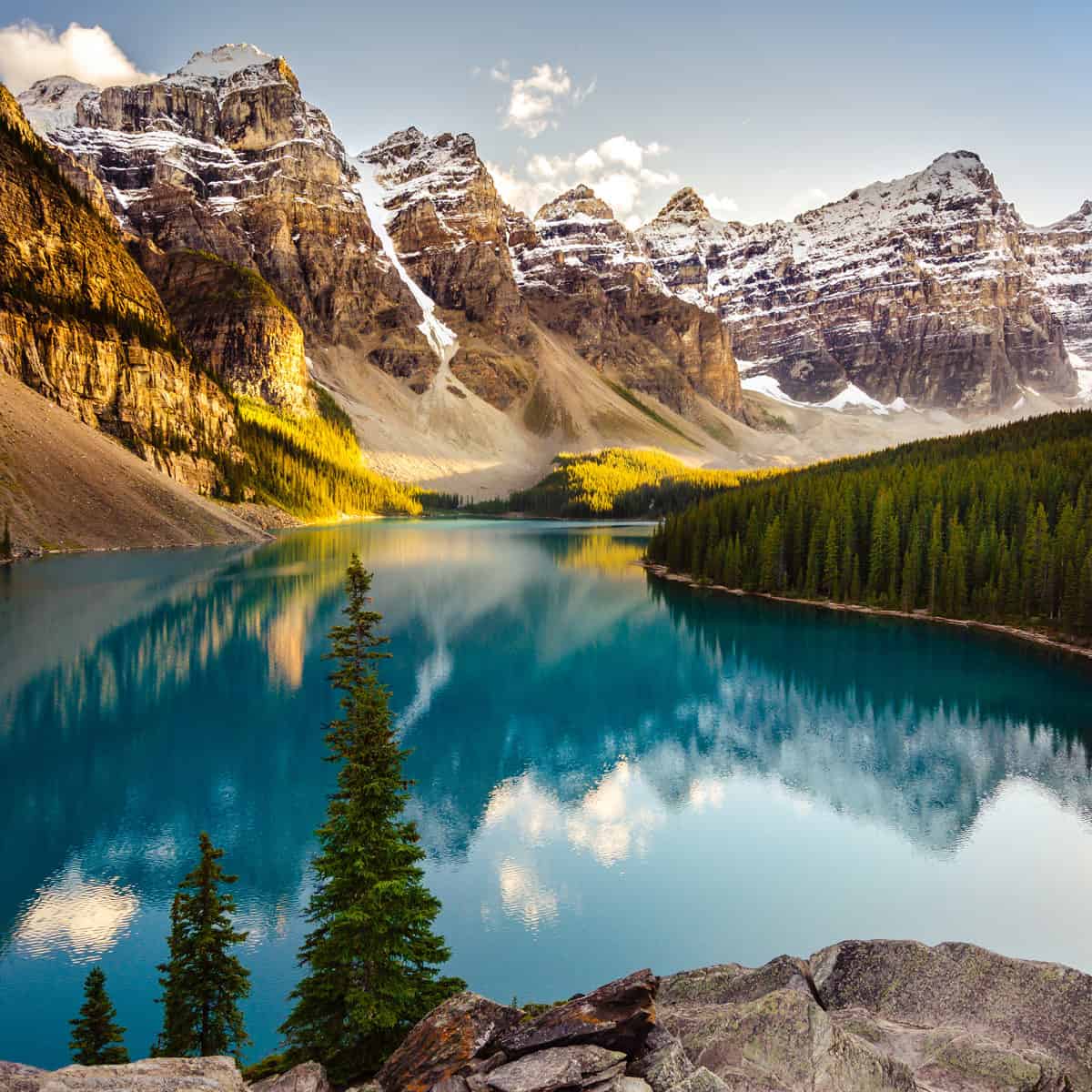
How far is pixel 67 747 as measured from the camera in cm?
2517

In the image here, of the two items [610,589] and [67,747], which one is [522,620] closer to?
[610,589]

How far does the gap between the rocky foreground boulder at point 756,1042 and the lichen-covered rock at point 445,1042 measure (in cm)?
2

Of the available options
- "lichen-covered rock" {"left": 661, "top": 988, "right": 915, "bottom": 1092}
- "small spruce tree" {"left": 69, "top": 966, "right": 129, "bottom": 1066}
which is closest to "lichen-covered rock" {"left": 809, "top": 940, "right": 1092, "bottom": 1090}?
"lichen-covered rock" {"left": 661, "top": 988, "right": 915, "bottom": 1092}

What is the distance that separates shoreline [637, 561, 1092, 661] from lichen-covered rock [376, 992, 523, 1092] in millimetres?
47013

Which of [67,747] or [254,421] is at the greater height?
[254,421]

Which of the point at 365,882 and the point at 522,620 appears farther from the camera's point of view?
the point at 522,620

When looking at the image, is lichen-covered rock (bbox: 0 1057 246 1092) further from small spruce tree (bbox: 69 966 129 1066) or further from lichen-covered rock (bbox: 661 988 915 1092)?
lichen-covered rock (bbox: 661 988 915 1092)

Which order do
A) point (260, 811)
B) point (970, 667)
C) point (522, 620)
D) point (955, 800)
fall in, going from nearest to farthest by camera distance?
1. point (260, 811)
2. point (955, 800)
3. point (970, 667)
4. point (522, 620)

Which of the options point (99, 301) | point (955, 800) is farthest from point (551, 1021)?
point (99, 301)

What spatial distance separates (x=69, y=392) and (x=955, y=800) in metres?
102

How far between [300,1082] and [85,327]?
110 metres

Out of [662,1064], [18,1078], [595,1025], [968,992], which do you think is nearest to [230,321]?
[18,1078]

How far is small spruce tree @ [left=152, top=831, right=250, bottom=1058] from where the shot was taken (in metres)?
10.1

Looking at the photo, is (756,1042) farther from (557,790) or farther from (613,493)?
(613,493)
